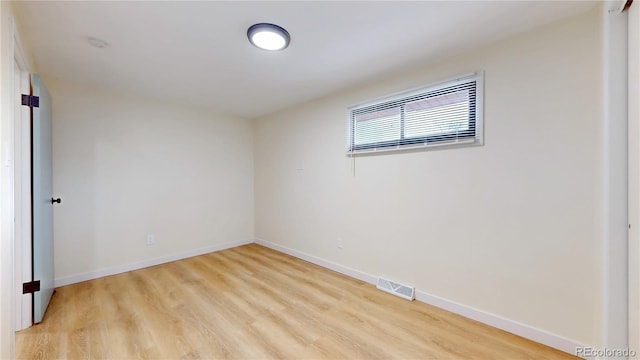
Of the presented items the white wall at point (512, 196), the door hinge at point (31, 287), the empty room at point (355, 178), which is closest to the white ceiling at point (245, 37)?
the empty room at point (355, 178)

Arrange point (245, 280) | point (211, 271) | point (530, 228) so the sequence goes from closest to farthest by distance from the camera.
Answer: point (530, 228)
point (245, 280)
point (211, 271)

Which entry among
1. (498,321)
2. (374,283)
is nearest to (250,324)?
(374,283)

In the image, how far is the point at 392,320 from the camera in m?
2.18

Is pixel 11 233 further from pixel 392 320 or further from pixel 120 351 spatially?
pixel 392 320

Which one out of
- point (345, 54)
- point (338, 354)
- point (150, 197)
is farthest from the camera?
point (150, 197)

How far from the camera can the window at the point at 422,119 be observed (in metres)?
2.21

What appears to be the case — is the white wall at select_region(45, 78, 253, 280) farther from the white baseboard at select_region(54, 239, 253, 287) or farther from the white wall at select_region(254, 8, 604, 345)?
the white wall at select_region(254, 8, 604, 345)

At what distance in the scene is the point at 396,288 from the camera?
8.74 ft

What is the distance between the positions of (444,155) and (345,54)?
1.26m

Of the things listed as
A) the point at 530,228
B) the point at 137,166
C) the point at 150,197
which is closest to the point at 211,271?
the point at 150,197

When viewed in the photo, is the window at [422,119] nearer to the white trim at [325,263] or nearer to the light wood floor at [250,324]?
the white trim at [325,263]

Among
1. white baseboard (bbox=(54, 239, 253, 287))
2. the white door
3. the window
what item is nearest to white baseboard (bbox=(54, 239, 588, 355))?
white baseboard (bbox=(54, 239, 253, 287))

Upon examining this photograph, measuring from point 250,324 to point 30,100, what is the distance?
2517mm

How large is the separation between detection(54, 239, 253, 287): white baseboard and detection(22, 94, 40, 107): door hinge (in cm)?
191
